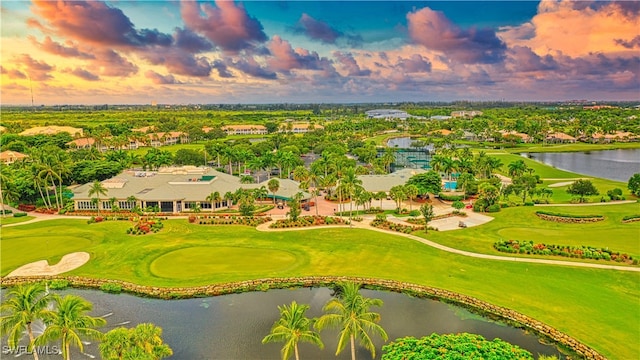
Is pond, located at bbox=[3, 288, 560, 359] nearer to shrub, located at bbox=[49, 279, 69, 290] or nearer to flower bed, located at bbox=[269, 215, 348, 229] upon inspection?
shrub, located at bbox=[49, 279, 69, 290]

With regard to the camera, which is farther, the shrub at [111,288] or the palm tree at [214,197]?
the palm tree at [214,197]

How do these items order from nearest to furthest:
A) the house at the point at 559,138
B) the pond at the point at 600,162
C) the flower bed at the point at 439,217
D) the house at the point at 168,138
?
1. the flower bed at the point at 439,217
2. the pond at the point at 600,162
3. the house at the point at 168,138
4. the house at the point at 559,138

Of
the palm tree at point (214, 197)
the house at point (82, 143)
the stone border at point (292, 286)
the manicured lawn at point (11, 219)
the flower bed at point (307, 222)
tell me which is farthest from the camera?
the house at point (82, 143)

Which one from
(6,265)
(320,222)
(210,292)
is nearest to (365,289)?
(210,292)

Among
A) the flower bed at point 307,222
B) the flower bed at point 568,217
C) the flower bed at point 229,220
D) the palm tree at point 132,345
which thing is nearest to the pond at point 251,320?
the palm tree at point 132,345

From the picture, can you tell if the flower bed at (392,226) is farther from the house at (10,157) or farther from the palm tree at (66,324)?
the house at (10,157)

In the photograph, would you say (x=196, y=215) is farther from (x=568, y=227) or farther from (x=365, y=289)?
(x=568, y=227)
